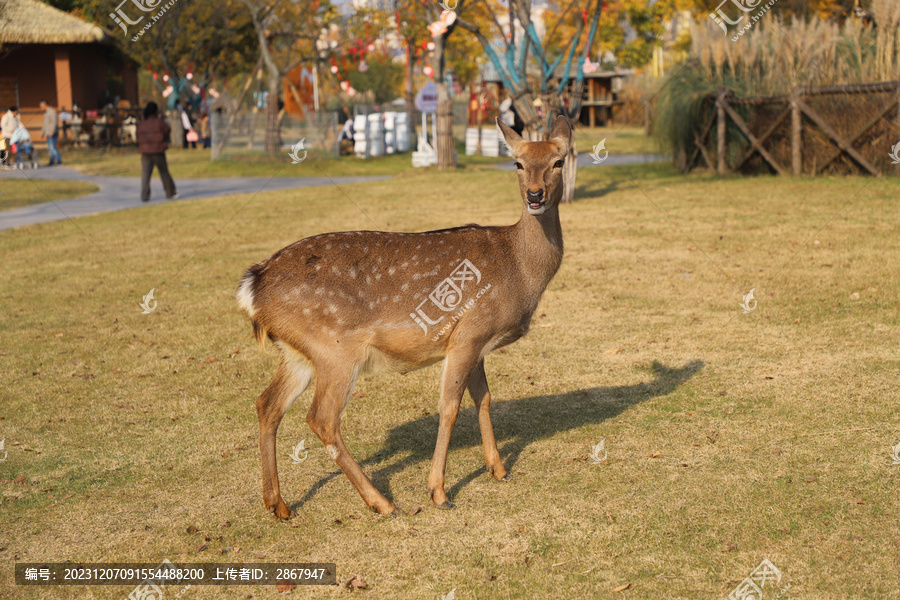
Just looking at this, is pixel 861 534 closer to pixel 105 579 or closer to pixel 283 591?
pixel 283 591

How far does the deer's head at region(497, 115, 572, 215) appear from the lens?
5445 millimetres

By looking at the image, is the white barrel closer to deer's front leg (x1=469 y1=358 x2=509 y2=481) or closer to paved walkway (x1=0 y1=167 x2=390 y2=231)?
paved walkway (x1=0 y1=167 x2=390 y2=231)

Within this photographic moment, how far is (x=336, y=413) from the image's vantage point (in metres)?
5.12

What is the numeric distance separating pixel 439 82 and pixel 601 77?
4091 cm

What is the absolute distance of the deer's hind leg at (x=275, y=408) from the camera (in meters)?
5.27

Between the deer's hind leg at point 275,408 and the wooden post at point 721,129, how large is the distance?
55.7 feet

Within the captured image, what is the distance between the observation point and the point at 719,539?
4.78 meters

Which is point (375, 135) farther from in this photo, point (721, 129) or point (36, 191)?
point (721, 129)

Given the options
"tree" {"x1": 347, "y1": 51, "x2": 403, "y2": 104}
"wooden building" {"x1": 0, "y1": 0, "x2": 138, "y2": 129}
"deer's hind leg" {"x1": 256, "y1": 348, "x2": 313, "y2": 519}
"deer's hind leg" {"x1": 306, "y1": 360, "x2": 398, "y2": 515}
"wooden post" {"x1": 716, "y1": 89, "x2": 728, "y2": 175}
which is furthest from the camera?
"tree" {"x1": 347, "y1": 51, "x2": 403, "y2": 104}

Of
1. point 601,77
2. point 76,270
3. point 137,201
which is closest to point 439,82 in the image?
point 137,201

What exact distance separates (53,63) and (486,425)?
40.5 metres

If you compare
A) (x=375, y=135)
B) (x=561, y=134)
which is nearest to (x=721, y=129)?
(x=561, y=134)

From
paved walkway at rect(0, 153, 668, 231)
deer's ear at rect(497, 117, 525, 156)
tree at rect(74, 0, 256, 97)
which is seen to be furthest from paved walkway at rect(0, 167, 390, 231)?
deer's ear at rect(497, 117, 525, 156)

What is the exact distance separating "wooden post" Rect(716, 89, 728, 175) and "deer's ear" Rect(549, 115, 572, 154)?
1516 cm
